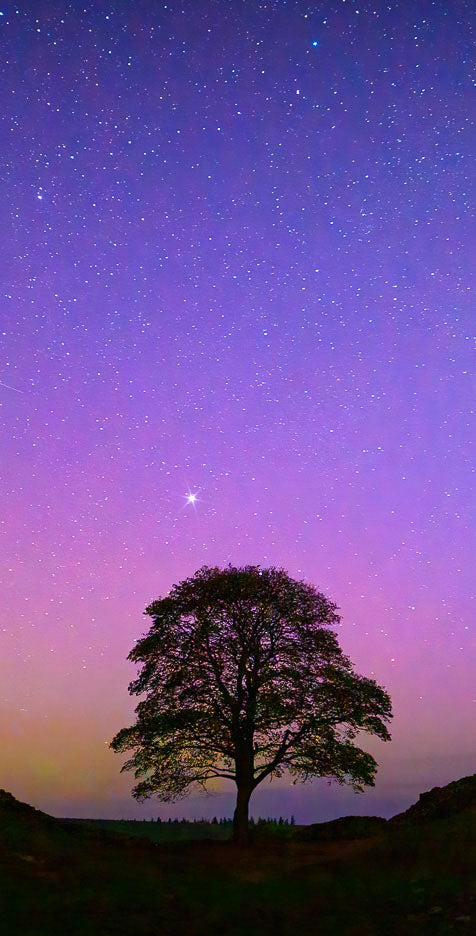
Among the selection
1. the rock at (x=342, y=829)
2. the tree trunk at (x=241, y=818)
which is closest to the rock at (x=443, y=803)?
the rock at (x=342, y=829)

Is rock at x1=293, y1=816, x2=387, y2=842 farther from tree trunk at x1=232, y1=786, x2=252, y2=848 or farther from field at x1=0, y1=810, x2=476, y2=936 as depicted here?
field at x1=0, y1=810, x2=476, y2=936

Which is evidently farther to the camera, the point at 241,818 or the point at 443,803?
the point at 241,818

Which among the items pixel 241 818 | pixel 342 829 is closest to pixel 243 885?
pixel 241 818

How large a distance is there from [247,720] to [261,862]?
8832mm

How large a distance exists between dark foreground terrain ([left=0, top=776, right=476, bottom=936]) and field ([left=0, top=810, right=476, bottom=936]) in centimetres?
4

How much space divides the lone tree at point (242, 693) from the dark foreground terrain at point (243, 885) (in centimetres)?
563

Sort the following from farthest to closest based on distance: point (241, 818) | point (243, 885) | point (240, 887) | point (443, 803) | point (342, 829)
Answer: point (342, 829), point (241, 818), point (443, 803), point (243, 885), point (240, 887)

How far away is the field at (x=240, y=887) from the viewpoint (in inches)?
648

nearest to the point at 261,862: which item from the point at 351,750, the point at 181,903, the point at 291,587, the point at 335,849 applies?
the point at 335,849

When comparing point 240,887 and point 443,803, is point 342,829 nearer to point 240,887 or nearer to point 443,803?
point 443,803

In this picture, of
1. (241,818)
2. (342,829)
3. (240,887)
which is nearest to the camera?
(240,887)

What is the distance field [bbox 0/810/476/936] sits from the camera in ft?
54.0

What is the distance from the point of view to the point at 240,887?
20.6 m

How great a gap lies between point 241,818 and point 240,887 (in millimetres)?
12139
